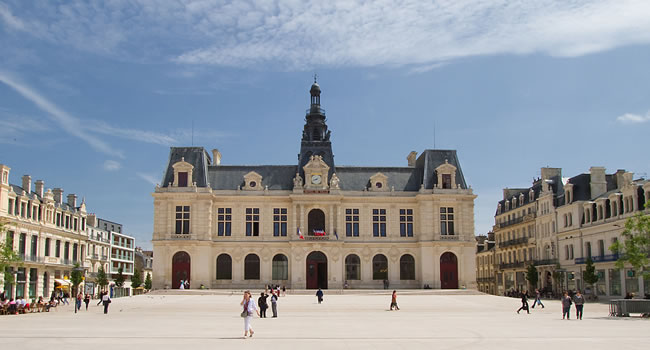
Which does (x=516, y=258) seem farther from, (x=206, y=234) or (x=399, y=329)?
(x=399, y=329)

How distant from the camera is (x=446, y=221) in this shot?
60.9 m

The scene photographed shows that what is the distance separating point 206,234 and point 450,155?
24482 millimetres

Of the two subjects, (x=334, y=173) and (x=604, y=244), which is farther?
(x=334, y=173)

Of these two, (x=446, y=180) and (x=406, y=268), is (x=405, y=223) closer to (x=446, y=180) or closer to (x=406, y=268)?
(x=406, y=268)

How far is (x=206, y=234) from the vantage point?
5925cm

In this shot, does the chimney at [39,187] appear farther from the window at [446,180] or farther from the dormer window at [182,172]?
the window at [446,180]

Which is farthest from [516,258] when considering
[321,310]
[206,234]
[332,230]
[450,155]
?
[321,310]

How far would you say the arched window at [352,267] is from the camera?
60469mm

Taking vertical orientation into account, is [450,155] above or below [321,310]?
above

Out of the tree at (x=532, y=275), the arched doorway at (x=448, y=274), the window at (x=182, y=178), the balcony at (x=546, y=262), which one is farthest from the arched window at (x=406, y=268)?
the window at (x=182, y=178)

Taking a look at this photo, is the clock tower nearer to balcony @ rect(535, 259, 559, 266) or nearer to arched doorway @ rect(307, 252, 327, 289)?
arched doorway @ rect(307, 252, 327, 289)

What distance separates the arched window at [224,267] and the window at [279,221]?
16.2 feet

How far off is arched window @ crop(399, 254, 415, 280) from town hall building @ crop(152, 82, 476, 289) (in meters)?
0.09

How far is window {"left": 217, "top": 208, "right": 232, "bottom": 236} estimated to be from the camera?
2382 inches
